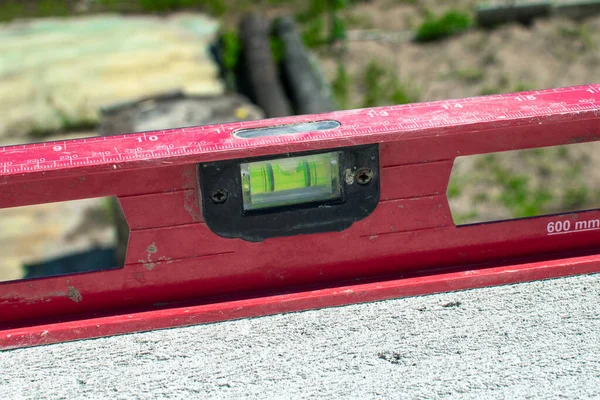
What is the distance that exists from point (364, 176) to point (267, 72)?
199 inches

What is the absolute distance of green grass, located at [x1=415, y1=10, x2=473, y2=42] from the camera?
8281 millimetres

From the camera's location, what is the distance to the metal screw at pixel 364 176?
2.75 metres

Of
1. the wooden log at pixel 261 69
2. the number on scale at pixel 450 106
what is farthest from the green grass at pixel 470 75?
the number on scale at pixel 450 106

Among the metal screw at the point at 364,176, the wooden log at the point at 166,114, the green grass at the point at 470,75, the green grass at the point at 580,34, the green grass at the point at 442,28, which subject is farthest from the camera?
the green grass at the point at 442,28

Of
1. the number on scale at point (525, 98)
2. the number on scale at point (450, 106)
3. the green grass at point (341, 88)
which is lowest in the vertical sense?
the green grass at point (341, 88)

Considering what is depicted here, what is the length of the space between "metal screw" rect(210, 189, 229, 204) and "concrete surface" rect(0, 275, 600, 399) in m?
0.43

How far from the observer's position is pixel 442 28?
8.28 meters

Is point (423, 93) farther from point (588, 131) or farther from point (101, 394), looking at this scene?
point (101, 394)

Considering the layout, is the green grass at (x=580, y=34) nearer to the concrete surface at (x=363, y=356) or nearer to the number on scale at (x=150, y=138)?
the concrete surface at (x=363, y=356)

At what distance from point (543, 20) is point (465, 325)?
254 inches

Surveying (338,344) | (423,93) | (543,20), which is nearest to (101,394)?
(338,344)

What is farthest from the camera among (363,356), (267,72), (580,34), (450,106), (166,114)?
(580,34)

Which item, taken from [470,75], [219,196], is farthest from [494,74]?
[219,196]

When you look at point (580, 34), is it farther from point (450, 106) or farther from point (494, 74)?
point (450, 106)
